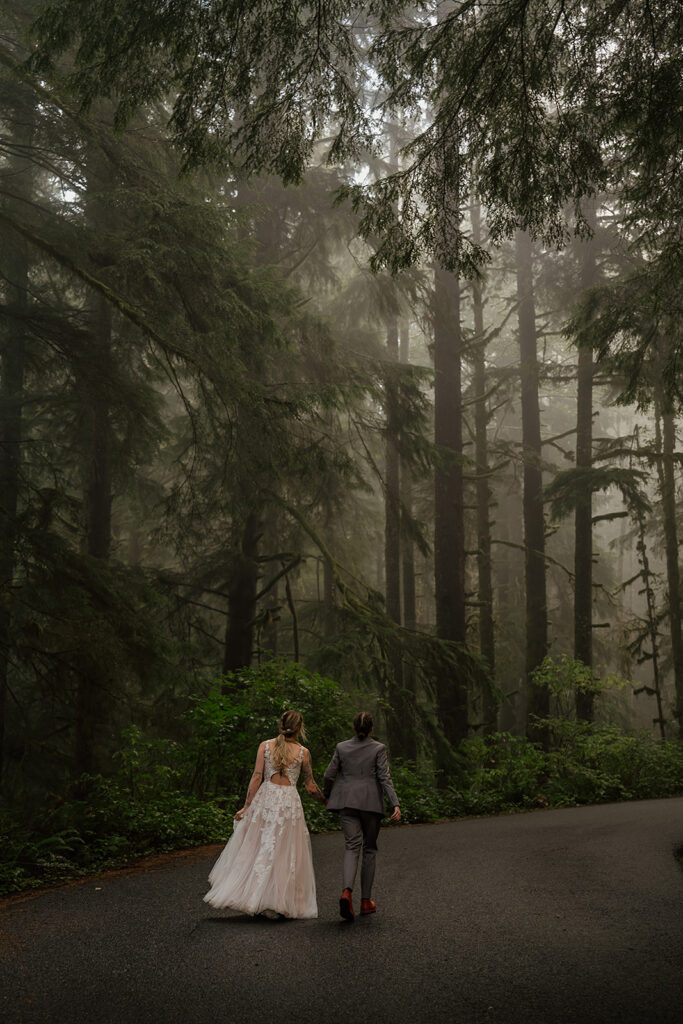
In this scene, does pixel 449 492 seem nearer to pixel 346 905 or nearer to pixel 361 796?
pixel 361 796

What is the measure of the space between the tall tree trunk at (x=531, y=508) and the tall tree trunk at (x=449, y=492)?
11.9 feet

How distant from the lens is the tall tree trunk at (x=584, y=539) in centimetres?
1828

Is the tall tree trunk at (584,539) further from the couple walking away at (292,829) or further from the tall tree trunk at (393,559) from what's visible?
the couple walking away at (292,829)

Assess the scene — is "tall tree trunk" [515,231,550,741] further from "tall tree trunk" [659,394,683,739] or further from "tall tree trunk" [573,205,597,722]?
"tall tree trunk" [659,394,683,739]

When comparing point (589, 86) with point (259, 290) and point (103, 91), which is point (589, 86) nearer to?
point (103, 91)

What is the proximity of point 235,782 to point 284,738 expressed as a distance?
→ 4396mm

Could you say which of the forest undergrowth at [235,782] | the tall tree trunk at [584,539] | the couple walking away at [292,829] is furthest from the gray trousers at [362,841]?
the tall tree trunk at [584,539]

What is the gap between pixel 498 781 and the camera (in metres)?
13.8

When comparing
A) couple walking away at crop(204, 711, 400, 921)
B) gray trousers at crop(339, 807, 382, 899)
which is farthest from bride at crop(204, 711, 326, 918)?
gray trousers at crop(339, 807, 382, 899)

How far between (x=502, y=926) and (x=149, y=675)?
5.70 m

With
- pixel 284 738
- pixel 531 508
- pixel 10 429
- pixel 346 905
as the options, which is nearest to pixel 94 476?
pixel 10 429

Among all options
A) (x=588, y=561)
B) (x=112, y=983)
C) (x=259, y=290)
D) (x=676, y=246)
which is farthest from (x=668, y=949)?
(x=588, y=561)

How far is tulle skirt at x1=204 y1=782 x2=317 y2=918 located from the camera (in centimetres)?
591

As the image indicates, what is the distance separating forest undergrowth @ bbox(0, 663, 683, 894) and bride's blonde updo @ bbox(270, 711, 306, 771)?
243 centimetres
